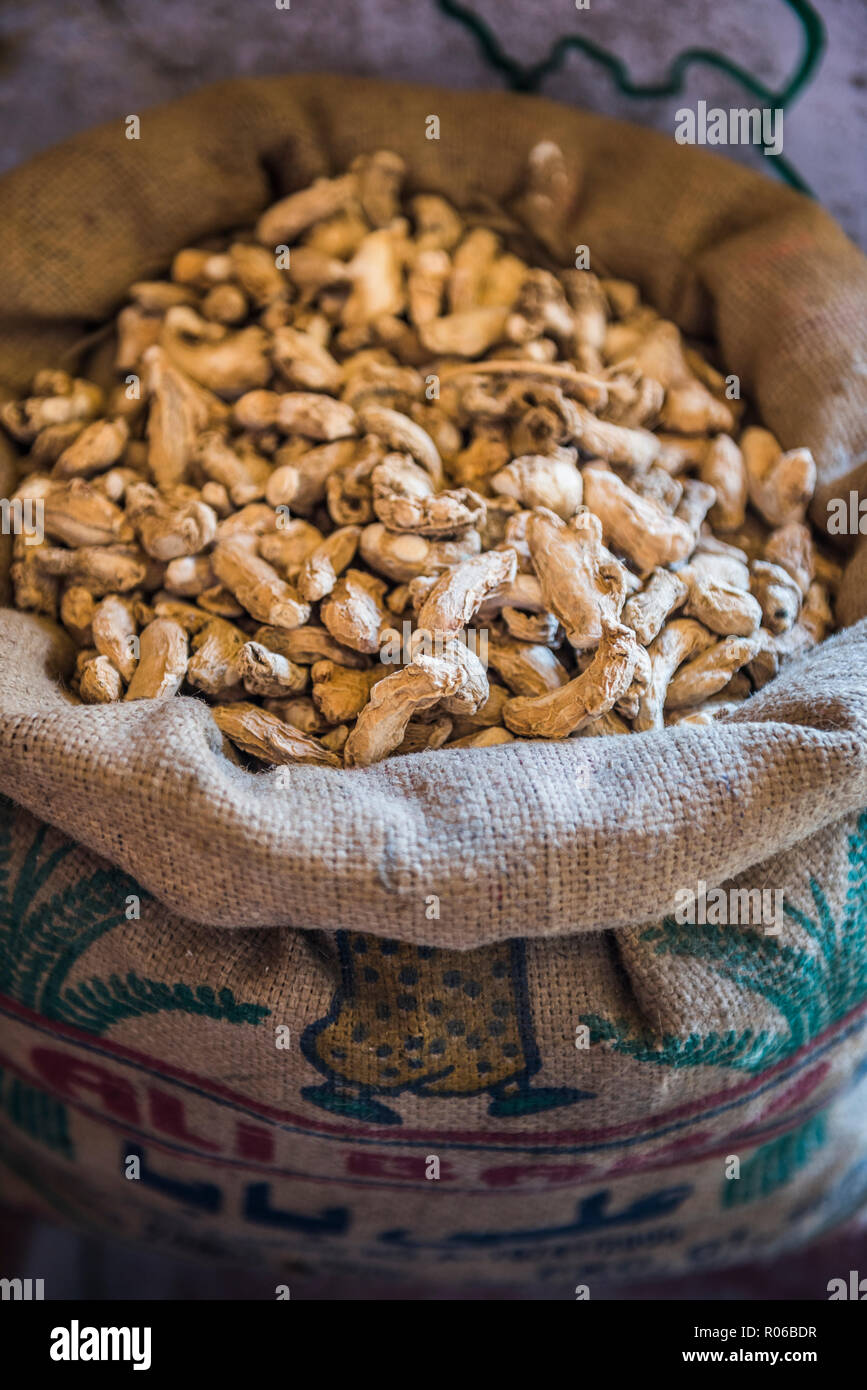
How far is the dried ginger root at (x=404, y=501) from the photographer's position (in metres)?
0.79

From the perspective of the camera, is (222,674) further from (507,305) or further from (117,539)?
(507,305)

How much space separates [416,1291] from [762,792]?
0.58m

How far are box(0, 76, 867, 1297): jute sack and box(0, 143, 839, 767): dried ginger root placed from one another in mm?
59

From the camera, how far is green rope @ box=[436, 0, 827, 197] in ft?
3.78

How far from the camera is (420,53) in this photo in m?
1.18
